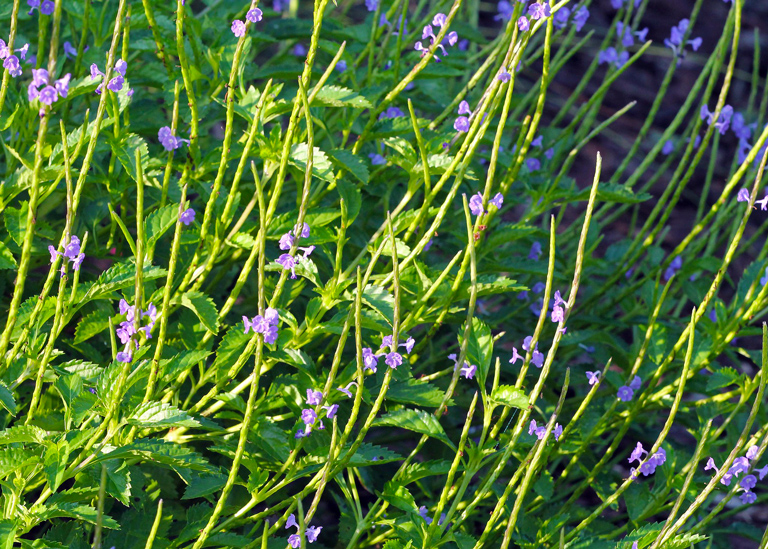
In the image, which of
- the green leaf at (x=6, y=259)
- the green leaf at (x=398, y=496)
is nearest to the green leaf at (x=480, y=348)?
→ the green leaf at (x=398, y=496)

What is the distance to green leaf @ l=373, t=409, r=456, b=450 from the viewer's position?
1.24m

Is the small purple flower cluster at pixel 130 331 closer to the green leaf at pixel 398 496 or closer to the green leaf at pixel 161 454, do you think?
the green leaf at pixel 161 454

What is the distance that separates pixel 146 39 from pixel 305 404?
0.76 meters

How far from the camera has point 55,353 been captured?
1.27 metres

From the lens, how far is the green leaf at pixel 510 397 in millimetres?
1199

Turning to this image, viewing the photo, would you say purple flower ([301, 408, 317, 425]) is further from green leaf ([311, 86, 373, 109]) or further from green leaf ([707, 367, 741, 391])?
green leaf ([707, 367, 741, 391])

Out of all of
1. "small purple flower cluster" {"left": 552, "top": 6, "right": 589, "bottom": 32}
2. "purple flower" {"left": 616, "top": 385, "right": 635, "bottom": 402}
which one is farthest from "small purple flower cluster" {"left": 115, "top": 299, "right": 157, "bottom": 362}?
"small purple flower cluster" {"left": 552, "top": 6, "right": 589, "bottom": 32}

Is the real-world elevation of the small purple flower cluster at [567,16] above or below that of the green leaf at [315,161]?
above

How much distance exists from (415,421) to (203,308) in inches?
15.4

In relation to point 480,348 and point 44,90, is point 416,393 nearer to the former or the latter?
point 480,348

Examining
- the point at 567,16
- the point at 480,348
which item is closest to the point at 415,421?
the point at 480,348

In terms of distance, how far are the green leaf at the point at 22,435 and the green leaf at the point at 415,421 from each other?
20.0 inches

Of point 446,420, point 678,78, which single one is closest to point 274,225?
point 446,420

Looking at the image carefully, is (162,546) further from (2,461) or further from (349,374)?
(349,374)
